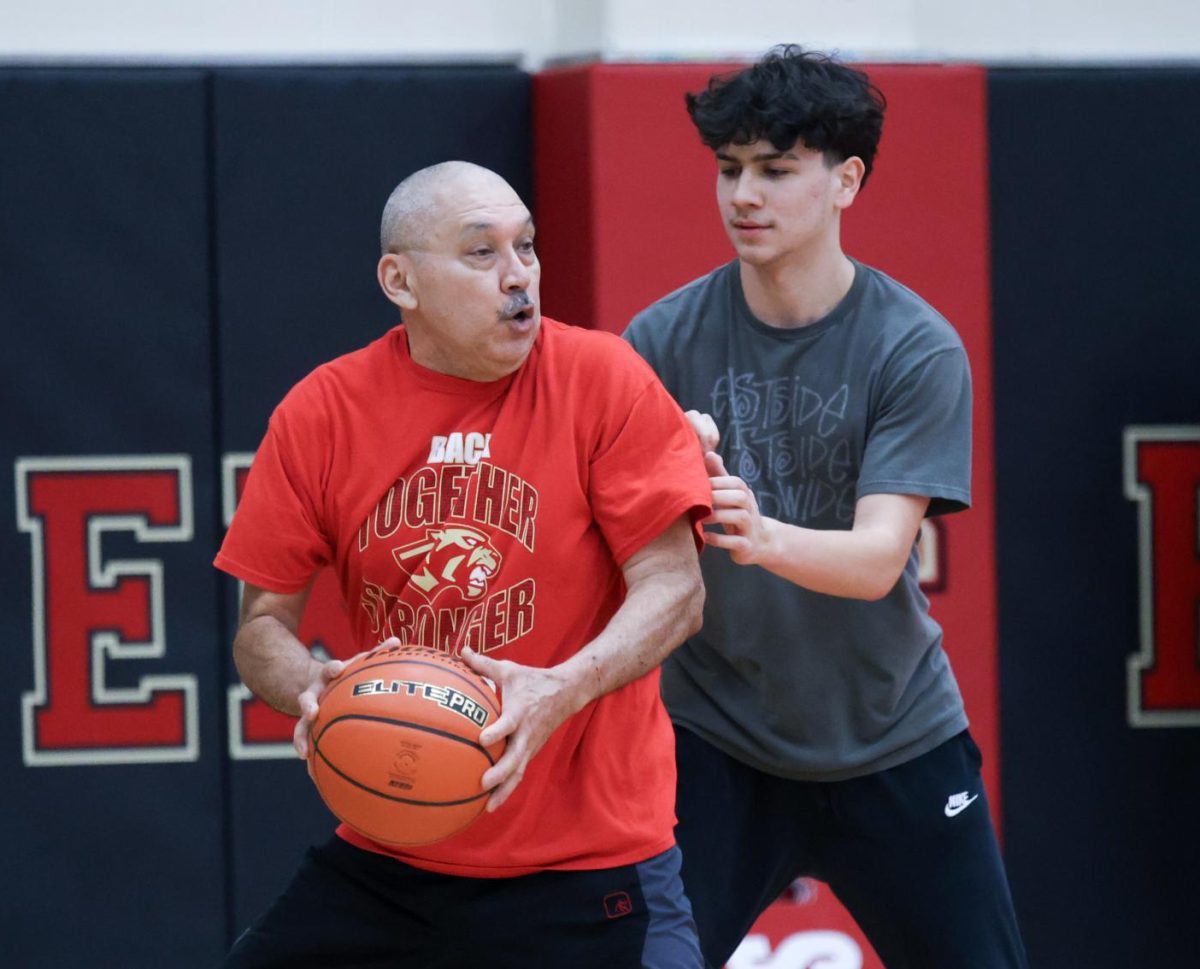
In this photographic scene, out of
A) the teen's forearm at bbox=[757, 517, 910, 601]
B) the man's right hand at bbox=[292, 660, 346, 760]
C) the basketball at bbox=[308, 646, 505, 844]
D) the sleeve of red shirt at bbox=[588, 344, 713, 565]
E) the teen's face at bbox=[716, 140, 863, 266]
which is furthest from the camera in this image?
the teen's face at bbox=[716, 140, 863, 266]

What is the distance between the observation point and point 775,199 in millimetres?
3711

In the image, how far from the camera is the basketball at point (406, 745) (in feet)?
9.50

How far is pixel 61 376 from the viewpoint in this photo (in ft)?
16.8

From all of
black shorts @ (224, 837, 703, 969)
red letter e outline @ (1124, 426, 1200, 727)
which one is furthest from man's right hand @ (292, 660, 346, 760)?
red letter e outline @ (1124, 426, 1200, 727)

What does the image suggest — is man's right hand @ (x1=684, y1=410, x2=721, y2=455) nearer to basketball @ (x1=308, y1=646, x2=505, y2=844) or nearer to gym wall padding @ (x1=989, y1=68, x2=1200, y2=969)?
basketball @ (x1=308, y1=646, x2=505, y2=844)

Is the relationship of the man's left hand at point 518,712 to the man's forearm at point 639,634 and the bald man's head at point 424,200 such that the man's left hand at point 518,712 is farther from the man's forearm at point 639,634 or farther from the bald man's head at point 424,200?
the bald man's head at point 424,200

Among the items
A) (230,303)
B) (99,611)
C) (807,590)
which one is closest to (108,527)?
(99,611)

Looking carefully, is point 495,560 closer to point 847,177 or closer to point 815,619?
point 815,619

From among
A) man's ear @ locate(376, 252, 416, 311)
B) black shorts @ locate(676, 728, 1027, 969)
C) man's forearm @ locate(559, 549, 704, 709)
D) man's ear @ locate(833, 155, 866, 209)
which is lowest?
black shorts @ locate(676, 728, 1027, 969)

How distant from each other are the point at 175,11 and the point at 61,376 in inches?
41.0

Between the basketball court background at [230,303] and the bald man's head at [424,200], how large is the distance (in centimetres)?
167

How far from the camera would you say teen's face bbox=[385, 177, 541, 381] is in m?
3.22

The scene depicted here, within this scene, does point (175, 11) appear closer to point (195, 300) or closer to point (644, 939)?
point (195, 300)

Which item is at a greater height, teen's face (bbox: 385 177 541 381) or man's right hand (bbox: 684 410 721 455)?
teen's face (bbox: 385 177 541 381)
